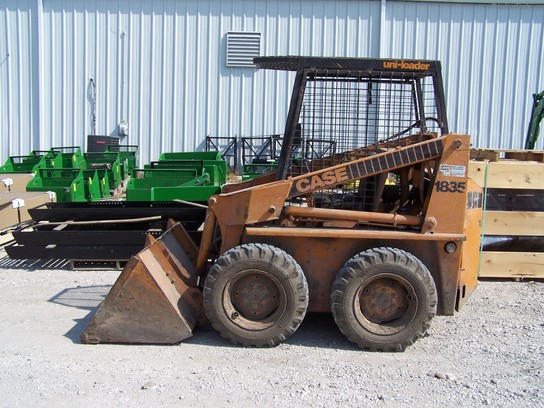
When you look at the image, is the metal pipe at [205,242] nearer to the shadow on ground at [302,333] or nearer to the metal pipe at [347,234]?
the metal pipe at [347,234]

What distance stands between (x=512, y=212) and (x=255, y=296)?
3731 millimetres

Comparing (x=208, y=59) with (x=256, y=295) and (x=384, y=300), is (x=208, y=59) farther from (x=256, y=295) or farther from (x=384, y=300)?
(x=384, y=300)

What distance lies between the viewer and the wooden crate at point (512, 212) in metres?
6.71

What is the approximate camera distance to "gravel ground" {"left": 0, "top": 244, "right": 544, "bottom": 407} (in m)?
3.84

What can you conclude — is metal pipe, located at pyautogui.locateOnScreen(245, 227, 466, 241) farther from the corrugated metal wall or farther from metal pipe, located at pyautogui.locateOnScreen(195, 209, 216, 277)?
the corrugated metal wall

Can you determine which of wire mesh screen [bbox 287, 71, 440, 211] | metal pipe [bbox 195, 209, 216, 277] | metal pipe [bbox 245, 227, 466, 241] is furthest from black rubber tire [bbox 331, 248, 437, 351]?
metal pipe [bbox 195, 209, 216, 277]

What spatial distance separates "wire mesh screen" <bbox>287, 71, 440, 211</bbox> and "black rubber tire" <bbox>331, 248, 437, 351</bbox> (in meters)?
0.66

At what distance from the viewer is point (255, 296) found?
186 inches

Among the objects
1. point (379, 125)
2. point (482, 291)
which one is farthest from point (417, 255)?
point (482, 291)

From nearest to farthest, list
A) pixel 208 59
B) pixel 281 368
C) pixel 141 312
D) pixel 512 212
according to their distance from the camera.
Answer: pixel 281 368
pixel 141 312
pixel 512 212
pixel 208 59

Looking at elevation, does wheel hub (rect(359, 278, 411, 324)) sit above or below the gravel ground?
above

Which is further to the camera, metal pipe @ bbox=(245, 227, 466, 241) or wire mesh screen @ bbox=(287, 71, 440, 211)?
wire mesh screen @ bbox=(287, 71, 440, 211)

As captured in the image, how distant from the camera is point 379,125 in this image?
489 centimetres

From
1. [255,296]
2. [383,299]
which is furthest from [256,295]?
[383,299]
